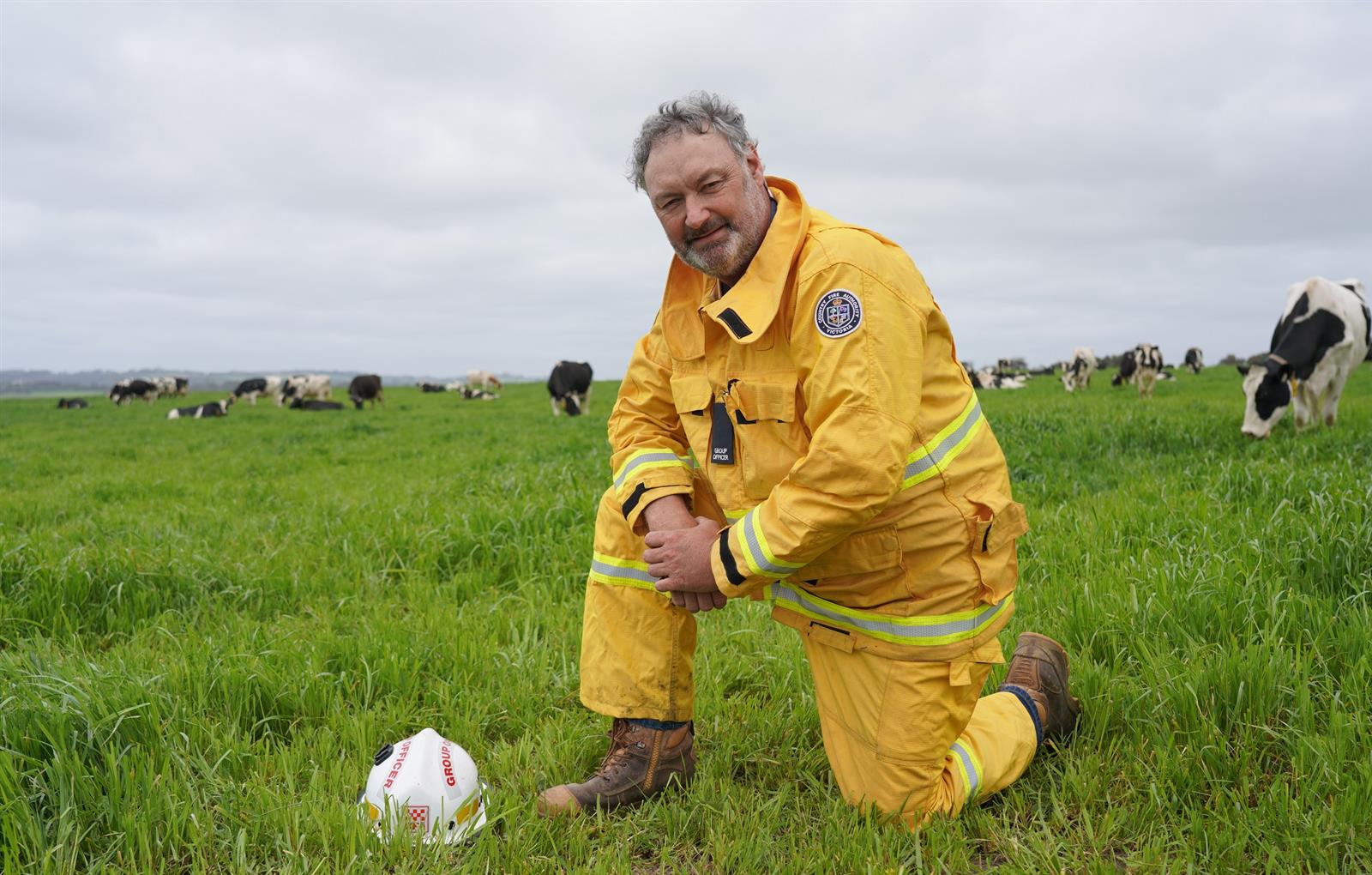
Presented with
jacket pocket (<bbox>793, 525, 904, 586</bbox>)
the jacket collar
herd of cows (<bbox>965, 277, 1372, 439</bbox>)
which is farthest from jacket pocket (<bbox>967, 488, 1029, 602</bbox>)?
herd of cows (<bbox>965, 277, 1372, 439</bbox>)

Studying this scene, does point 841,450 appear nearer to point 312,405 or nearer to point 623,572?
point 623,572

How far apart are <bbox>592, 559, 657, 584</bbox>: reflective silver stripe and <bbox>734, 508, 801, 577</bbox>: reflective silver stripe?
566 mm

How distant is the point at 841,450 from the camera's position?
7.75 ft

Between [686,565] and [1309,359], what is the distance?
10.7 m

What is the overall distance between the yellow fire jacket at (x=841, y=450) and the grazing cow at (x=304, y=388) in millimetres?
Answer: 45789

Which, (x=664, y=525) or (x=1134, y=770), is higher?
(x=664, y=525)

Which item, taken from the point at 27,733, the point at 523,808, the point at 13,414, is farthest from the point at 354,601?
the point at 13,414

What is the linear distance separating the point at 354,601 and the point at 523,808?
8.29 feet

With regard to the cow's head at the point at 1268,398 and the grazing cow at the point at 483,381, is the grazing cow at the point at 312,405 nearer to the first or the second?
the grazing cow at the point at 483,381

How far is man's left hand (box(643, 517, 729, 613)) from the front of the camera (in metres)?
2.66

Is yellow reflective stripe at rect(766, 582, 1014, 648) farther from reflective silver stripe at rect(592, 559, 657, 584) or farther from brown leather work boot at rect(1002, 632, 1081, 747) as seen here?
reflective silver stripe at rect(592, 559, 657, 584)

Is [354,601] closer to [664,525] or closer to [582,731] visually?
[582,731]

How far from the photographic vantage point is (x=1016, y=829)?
2.63 metres

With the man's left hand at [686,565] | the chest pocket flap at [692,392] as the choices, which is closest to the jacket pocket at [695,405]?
the chest pocket flap at [692,392]
